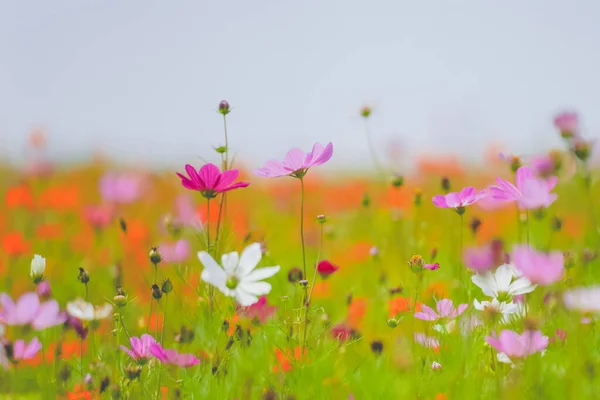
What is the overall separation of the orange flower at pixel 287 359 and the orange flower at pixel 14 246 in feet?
5.19

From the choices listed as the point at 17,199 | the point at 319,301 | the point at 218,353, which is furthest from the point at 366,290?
the point at 17,199

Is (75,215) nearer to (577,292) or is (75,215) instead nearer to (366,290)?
(366,290)

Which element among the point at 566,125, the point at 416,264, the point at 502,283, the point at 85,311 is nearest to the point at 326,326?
the point at 416,264

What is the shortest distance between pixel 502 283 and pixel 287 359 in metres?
0.37

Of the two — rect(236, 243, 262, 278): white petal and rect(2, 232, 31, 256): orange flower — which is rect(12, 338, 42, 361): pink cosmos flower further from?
rect(2, 232, 31, 256): orange flower

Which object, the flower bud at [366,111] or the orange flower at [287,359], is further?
the flower bud at [366,111]

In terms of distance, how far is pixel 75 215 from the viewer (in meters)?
2.92

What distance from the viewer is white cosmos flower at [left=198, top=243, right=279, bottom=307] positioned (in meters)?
0.85

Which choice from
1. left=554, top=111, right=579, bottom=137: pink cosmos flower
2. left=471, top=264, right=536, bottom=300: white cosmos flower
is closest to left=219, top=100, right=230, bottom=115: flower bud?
left=471, top=264, right=536, bottom=300: white cosmos flower

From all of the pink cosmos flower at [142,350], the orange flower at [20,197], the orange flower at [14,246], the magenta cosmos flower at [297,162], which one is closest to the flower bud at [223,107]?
the magenta cosmos flower at [297,162]

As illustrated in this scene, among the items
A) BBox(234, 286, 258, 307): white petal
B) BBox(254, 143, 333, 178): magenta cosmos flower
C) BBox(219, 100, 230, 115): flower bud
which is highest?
BBox(219, 100, 230, 115): flower bud

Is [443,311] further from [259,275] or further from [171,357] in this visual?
[171,357]

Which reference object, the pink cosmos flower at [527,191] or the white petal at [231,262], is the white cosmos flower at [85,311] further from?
the pink cosmos flower at [527,191]

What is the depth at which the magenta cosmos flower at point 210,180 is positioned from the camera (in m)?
0.97
